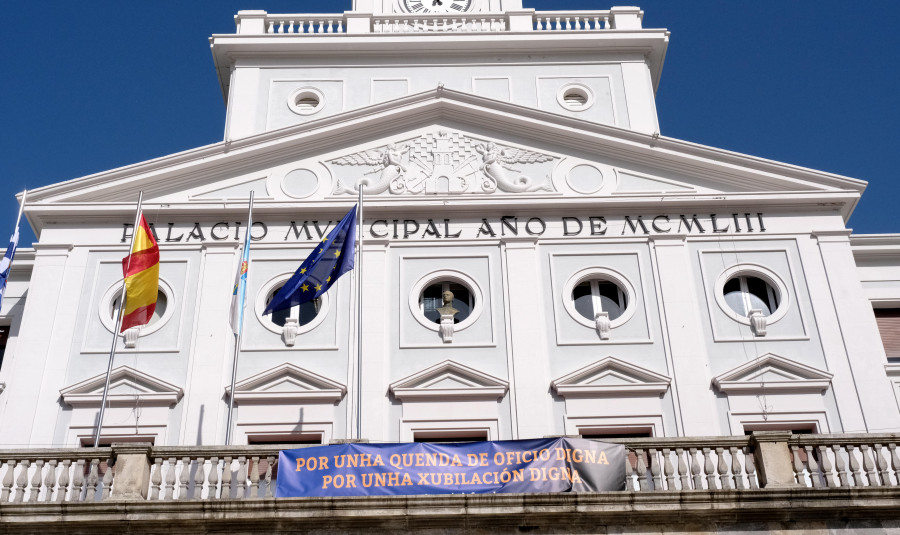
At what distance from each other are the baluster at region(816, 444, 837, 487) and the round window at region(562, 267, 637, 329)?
5793mm

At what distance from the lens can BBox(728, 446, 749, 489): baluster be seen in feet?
50.8

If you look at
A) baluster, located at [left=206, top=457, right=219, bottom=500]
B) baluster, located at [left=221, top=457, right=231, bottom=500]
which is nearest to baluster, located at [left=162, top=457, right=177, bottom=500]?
baluster, located at [left=206, top=457, right=219, bottom=500]

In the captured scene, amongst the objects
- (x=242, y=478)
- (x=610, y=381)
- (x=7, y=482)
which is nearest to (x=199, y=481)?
(x=242, y=478)

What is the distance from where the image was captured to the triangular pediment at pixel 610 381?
65.7ft

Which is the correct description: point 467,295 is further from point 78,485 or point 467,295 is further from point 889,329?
point 889,329

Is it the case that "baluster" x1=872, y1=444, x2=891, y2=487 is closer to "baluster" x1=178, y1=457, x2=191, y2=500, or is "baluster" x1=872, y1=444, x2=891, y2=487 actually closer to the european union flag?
the european union flag

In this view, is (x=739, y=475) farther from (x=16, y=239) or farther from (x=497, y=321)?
(x=16, y=239)

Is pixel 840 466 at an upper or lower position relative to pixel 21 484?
lower

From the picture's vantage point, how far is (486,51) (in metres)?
27.4

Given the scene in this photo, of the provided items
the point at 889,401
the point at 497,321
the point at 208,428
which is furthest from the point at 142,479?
the point at 889,401

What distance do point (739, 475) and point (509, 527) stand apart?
3464 millimetres

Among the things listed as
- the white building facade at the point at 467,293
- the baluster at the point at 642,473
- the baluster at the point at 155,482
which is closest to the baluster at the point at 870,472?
the baluster at the point at 642,473

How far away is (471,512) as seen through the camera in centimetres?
1495

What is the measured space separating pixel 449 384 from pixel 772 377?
6.09 meters
